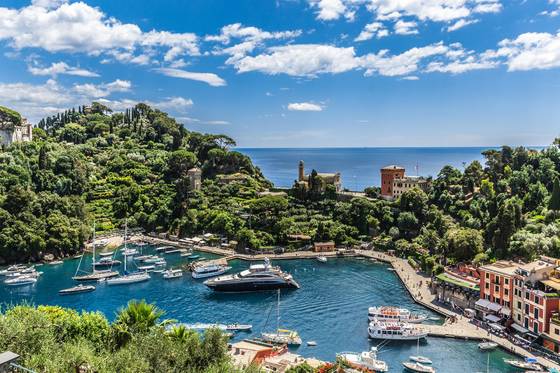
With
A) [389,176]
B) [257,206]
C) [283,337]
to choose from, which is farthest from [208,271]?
[389,176]

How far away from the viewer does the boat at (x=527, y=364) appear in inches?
1268

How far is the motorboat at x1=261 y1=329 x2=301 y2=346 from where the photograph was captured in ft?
121

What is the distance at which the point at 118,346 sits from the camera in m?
24.6

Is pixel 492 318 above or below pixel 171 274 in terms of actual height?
above

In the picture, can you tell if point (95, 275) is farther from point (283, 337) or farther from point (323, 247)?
point (323, 247)

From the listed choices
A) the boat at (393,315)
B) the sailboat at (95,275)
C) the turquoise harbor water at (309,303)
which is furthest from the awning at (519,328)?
the sailboat at (95,275)

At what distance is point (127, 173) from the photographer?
94.7 meters

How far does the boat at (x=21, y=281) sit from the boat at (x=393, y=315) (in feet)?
133

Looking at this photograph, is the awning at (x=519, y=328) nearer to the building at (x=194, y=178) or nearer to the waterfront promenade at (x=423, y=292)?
the waterfront promenade at (x=423, y=292)

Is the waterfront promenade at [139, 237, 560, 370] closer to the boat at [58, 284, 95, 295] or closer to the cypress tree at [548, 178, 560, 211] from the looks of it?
the cypress tree at [548, 178, 560, 211]

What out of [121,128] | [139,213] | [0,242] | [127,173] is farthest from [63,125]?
[0,242]

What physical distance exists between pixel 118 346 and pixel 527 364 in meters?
28.7

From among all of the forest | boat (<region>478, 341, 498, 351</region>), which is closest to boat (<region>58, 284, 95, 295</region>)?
the forest

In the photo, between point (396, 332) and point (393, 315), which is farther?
point (393, 315)
